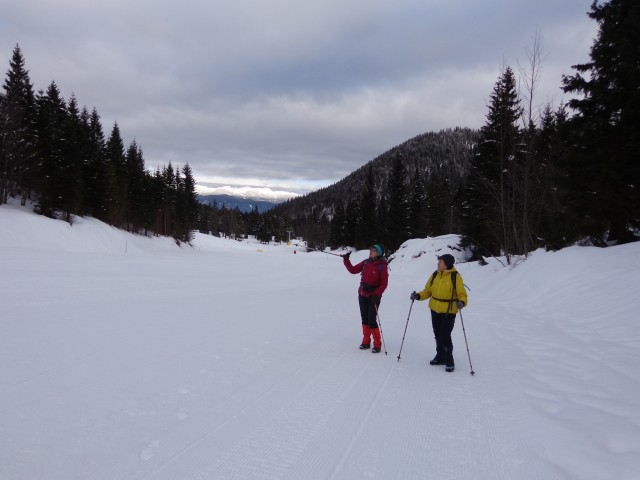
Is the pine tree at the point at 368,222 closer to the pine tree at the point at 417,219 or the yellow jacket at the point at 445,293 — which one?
the pine tree at the point at 417,219

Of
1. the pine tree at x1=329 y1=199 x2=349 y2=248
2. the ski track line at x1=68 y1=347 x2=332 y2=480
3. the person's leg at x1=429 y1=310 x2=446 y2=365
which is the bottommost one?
the ski track line at x1=68 y1=347 x2=332 y2=480

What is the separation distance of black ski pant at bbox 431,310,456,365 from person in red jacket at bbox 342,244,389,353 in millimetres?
1102

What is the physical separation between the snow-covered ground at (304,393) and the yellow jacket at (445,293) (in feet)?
3.38

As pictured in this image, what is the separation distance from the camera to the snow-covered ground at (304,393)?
322 centimetres

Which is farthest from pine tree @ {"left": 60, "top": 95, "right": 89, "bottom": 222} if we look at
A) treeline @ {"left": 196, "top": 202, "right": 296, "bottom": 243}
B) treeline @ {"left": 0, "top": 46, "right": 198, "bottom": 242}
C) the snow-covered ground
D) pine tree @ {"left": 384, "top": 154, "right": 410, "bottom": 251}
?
treeline @ {"left": 196, "top": 202, "right": 296, "bottom": 243}

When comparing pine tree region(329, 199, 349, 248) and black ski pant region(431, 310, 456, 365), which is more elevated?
pine tree region(329, 199, 349, 248)

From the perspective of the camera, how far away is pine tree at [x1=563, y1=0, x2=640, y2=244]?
11.6 metres

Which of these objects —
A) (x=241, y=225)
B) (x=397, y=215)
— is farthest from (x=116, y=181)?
(x=241, y=225)

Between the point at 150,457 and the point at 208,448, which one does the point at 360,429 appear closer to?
the point at 208,448

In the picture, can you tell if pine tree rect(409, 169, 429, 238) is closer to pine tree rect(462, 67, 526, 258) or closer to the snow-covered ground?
pine tree rect(462, 67, 526, 258)

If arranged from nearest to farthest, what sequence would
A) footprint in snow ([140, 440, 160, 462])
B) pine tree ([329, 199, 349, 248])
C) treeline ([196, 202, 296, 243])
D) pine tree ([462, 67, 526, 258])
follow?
footprint in snow ([140, 440, 160, 462]), pine tree ([462, 67, 526, 258]), pine tree ([329, 199, 349, 248]), treeline ([196, 202, 296, 243])

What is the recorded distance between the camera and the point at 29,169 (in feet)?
101

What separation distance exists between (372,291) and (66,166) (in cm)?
3738

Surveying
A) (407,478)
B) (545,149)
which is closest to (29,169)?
(407,478)
